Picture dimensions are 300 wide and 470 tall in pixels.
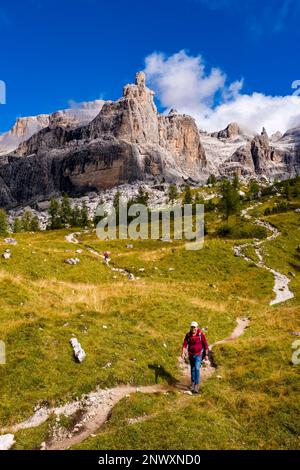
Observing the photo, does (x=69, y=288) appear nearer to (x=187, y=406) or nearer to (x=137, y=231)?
(x=187, y=406)

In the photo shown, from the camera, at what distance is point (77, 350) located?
67.4 ft

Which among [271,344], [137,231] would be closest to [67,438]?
[271,344]

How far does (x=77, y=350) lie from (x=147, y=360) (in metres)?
4.13

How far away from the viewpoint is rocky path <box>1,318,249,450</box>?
14906 mm

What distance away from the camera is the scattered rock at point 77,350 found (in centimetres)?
2003

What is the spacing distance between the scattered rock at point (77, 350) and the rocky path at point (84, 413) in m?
2.29

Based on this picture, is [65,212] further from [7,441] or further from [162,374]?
[7,441]

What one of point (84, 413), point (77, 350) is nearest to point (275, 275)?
point (77, 350)

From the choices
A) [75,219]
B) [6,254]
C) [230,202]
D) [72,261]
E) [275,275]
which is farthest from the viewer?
[75,219]

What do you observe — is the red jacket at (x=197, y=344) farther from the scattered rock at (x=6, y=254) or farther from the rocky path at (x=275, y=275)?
the scattered rock at (x=6, y=254)

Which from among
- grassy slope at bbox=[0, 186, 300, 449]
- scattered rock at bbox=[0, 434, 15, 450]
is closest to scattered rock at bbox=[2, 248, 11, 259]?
grassy slope at bbox=[0, 186, 300, 449]

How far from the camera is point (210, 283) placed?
49938 mm

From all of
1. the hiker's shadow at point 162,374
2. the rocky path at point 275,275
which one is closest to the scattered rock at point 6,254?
the hiker's shadow at point 162,374
